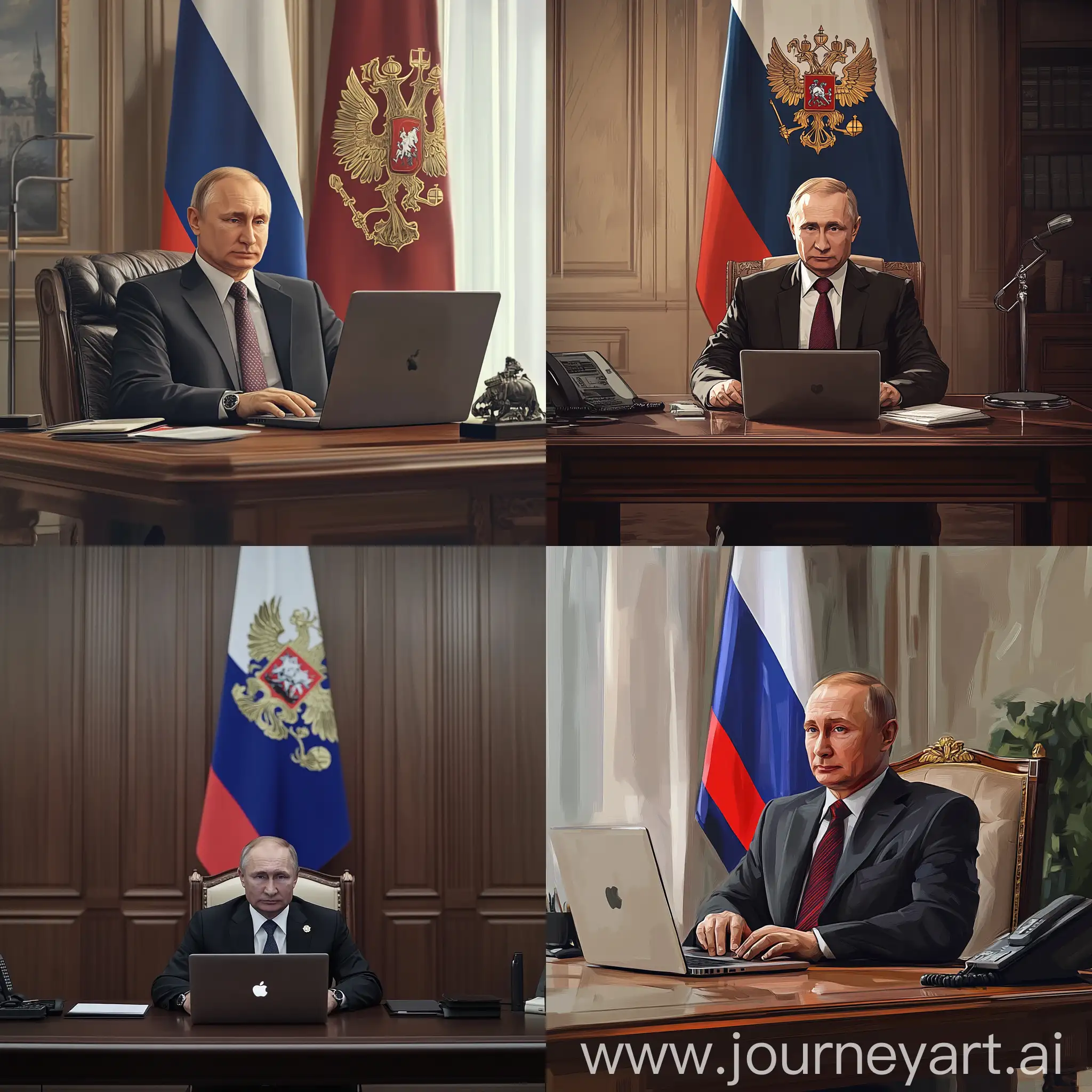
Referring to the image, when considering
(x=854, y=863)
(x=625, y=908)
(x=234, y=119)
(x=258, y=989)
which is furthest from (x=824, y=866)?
(x=234, y=119)

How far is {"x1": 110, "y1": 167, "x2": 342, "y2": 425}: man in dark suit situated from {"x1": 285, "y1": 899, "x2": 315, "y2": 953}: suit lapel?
58.5 inches

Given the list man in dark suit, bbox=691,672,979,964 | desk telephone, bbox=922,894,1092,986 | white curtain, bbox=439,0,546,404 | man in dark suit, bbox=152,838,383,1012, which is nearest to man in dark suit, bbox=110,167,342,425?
white curtain, bbox=439,0,546,404

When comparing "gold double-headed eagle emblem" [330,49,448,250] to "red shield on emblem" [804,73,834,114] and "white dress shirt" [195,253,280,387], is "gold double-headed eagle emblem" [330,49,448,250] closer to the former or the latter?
"white dress shirt" [195,253,280,387]

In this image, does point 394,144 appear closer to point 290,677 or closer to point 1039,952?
point 290,677

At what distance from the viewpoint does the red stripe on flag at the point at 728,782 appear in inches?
122

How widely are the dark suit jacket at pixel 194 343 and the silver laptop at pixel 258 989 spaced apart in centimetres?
136

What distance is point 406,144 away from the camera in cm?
312

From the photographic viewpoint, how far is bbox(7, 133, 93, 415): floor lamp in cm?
304

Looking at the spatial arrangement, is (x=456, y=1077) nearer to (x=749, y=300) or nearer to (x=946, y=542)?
(x=946, y=542)

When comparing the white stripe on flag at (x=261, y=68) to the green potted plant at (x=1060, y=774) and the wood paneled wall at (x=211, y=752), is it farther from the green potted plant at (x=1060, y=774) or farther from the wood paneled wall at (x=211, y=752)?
the green potted plant at (x=1060, y=774)

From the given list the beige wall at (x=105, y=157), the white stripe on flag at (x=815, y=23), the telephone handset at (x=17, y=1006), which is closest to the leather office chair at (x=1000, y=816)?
the white stripe on flag at (x=815, y=23)

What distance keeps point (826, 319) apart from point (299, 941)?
211 centimetres

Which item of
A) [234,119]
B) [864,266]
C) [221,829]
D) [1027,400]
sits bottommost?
[221,829]

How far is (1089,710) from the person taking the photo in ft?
10.2
